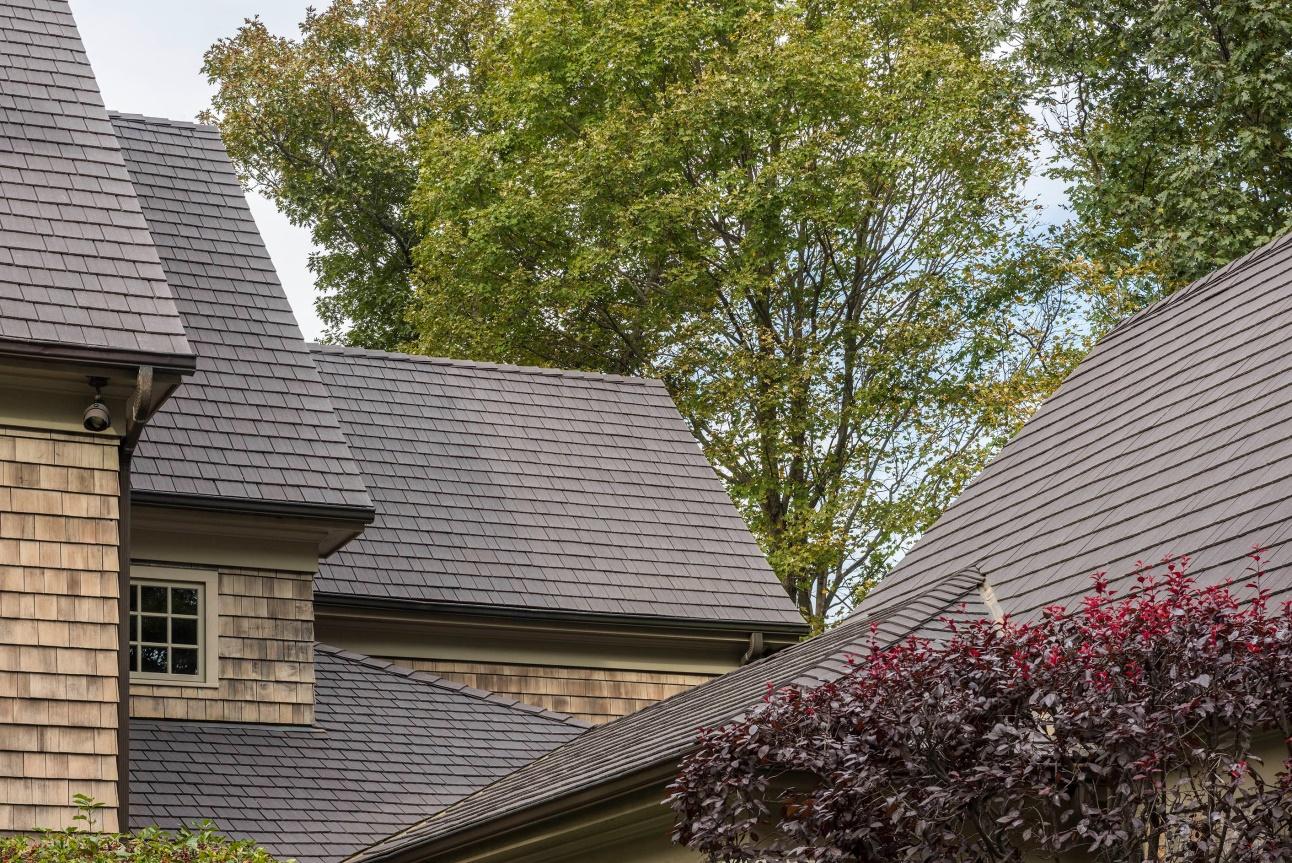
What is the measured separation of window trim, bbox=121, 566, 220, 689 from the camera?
1424 centimetres

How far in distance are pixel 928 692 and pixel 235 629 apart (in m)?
8.69

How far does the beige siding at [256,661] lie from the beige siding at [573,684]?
210cm

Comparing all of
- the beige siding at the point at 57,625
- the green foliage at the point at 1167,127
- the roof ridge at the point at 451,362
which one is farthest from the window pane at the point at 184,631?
the green foliage at the point at 1167,127

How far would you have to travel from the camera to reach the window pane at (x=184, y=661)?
14258mm

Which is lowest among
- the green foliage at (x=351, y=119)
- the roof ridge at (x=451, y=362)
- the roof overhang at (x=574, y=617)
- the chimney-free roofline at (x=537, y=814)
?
the chimney-free roofline at (x=537, y=814)

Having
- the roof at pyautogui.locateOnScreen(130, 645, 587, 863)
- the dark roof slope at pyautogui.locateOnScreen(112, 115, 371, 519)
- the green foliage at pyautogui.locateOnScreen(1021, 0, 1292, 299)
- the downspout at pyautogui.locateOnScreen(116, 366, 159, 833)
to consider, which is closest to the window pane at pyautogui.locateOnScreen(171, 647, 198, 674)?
the roof at pyautogui.locateOnScreen(130, 645, 587, 863)

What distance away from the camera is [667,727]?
10906mm

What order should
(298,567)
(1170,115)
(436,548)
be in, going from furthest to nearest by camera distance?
(1170,115)
(436,548)
(298,567)

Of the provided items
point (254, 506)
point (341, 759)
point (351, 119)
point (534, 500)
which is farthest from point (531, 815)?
point (351, 119)

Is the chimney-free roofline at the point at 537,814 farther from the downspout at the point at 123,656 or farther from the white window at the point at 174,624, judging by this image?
the white window at the point at 174,624

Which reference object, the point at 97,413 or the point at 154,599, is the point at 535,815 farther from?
the point at 154,599

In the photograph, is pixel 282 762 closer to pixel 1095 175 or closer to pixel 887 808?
pixel 887 808

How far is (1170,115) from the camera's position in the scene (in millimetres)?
27844

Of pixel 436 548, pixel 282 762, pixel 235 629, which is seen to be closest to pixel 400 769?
pixel 282 762
